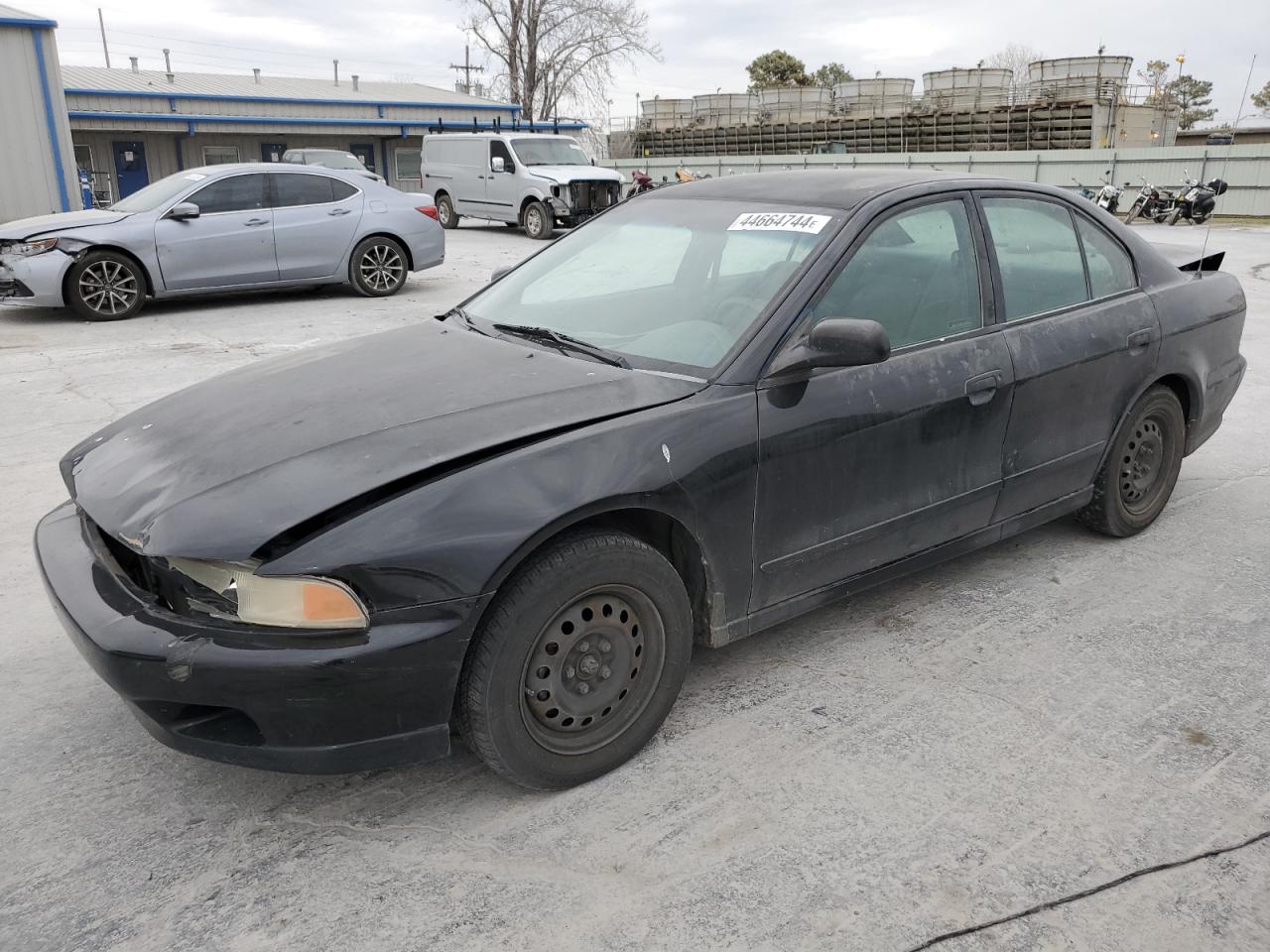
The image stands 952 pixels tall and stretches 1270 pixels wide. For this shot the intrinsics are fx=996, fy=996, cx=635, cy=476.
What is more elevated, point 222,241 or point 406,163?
point 406,163

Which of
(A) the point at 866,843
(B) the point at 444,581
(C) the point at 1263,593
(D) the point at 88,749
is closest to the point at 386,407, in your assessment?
(B) the point at 444,581

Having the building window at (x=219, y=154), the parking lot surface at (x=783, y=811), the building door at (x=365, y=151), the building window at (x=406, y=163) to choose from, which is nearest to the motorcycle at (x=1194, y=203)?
the parking lot surface at (x=783, y=811)

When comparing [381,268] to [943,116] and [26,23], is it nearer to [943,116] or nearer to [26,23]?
[26,23]

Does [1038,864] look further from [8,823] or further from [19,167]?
[19,167]

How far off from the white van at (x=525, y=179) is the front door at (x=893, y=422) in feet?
47.5

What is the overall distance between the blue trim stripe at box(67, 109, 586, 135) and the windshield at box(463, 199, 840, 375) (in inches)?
1075

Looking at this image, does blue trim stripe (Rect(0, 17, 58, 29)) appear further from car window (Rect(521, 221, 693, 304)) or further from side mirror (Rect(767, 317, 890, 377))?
side mirror (Rect(767, 317, 890, 377))

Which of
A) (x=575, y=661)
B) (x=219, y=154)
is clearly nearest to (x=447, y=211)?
(x=219, y=154)

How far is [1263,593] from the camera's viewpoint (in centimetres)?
391

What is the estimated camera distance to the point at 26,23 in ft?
48.0

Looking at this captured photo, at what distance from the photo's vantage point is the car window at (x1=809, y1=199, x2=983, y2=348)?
10.5 ft

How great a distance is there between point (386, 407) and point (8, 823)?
1424 millimetres

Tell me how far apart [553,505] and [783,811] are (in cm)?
100

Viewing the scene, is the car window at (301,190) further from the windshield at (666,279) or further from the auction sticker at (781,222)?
the auction sticker at (781,222)
